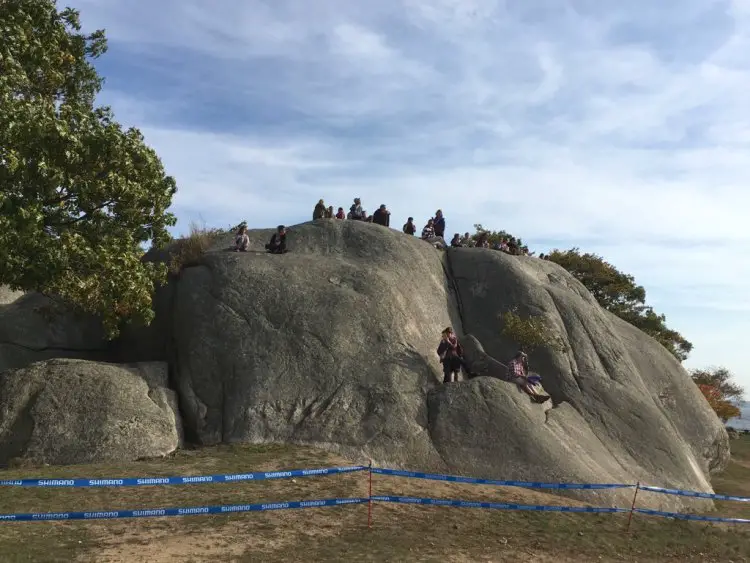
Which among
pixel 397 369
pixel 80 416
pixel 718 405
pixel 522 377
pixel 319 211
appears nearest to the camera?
pixel 80 416

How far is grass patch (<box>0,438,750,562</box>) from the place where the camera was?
34.2ft

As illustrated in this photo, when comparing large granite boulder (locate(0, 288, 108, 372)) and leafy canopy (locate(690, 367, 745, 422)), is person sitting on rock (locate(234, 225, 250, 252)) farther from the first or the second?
leafy canopy (locate(690, 367, 745, 422))

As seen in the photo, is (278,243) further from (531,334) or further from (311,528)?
(311,528)

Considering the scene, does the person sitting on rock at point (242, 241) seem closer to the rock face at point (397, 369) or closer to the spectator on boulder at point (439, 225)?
the rock face at point (397, 369)

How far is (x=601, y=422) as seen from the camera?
2178cm

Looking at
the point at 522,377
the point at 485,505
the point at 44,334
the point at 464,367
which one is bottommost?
the point at 485,505

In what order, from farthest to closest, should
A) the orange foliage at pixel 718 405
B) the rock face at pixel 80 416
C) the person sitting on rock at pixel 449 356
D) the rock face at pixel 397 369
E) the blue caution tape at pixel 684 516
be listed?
the orange foliage at pixel 718 405 < the person sitting on rock at pixel 449 356 < the rock face at pixel 397 369 < the rock face at pixel 80 416 < the blue caution tape at pixel 684 516

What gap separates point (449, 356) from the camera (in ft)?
65.6

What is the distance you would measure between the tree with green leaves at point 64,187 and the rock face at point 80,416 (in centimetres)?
170

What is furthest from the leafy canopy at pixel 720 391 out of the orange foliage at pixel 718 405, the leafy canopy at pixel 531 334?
the leafy canopy at pixel 531 334

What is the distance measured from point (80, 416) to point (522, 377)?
44.8 ft

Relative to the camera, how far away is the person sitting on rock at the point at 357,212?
1101 inches

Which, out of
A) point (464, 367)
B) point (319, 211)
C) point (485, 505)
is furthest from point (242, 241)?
point (485, 505)

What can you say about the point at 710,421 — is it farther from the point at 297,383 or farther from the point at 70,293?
the point at 70,293
